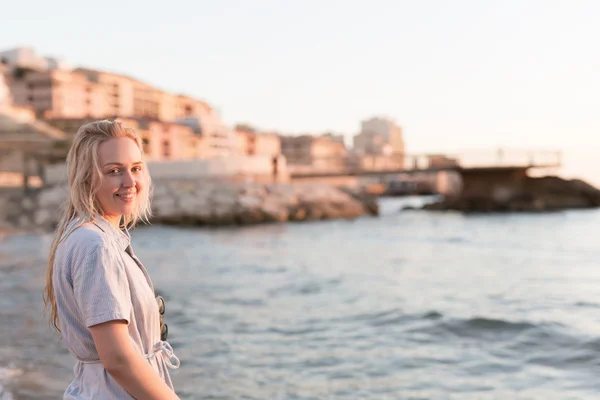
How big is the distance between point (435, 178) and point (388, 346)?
124532 mm

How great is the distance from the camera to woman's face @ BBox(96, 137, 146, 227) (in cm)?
176

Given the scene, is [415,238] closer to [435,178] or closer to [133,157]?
[133,157]

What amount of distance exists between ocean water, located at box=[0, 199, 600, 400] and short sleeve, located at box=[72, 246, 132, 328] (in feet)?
11.9

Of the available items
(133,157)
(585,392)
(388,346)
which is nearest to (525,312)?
(388,346)

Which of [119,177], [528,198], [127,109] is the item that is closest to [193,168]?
[528,198]

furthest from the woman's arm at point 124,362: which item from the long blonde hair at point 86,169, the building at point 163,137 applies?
→ the building at point 163,137

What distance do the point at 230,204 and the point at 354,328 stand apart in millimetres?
26098

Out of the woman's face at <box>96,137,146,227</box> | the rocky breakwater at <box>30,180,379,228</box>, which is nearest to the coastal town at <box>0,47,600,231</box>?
the rocky breakwater at <box>30,180,379,228</box>

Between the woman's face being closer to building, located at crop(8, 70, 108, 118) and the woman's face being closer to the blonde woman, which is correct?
the blonde woman

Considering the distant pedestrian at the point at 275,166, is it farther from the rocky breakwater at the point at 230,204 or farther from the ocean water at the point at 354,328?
the ocean water at the point at 354,328

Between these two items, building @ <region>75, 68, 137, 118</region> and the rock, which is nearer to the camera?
the rock

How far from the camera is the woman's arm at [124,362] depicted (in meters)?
1.59

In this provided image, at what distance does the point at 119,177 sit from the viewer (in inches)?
70.3

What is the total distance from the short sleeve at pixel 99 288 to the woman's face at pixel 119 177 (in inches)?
9.3
